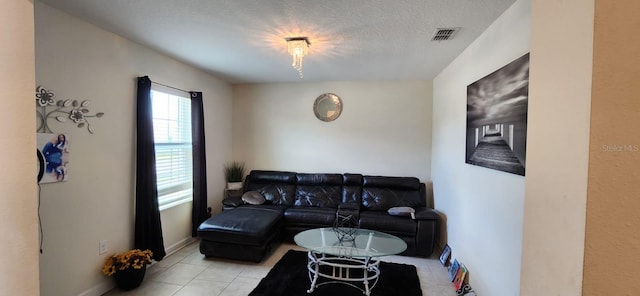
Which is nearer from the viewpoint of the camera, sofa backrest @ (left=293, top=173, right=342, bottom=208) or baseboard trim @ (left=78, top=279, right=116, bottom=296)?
baseboard trim @ (left=78, top=279, right=116, bottom=296)

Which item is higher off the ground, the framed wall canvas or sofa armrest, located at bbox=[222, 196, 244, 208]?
the framed wall canvas

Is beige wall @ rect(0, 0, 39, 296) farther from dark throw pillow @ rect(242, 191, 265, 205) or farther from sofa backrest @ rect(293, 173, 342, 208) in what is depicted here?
Result: sofa backrest @ rect(293, 173, 342, 208)

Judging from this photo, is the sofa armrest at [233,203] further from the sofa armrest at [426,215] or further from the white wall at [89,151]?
the sofa armrest at [426,215]

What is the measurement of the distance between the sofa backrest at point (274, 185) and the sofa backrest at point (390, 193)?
1193 millimetres

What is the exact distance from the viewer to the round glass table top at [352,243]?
2.41 m

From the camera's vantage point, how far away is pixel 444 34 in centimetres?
233

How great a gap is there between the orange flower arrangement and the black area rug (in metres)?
1.13

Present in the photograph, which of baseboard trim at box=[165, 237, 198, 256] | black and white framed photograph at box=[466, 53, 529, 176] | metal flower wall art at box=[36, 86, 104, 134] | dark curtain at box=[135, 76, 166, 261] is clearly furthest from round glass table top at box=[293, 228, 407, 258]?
metal flower wall art at box=[36, 86, 104, 134]

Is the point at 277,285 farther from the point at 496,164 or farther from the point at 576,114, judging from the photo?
the point at 576,114

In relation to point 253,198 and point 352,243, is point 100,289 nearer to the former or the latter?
point 253,198

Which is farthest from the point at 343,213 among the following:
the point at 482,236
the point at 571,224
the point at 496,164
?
the point at 571,224

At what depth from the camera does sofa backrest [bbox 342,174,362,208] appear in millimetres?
4012

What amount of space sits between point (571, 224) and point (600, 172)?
119 millimetres

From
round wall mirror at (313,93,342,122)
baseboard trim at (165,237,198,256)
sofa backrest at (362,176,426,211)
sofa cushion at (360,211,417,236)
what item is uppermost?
round wall mirror at (313,93,342,122)
